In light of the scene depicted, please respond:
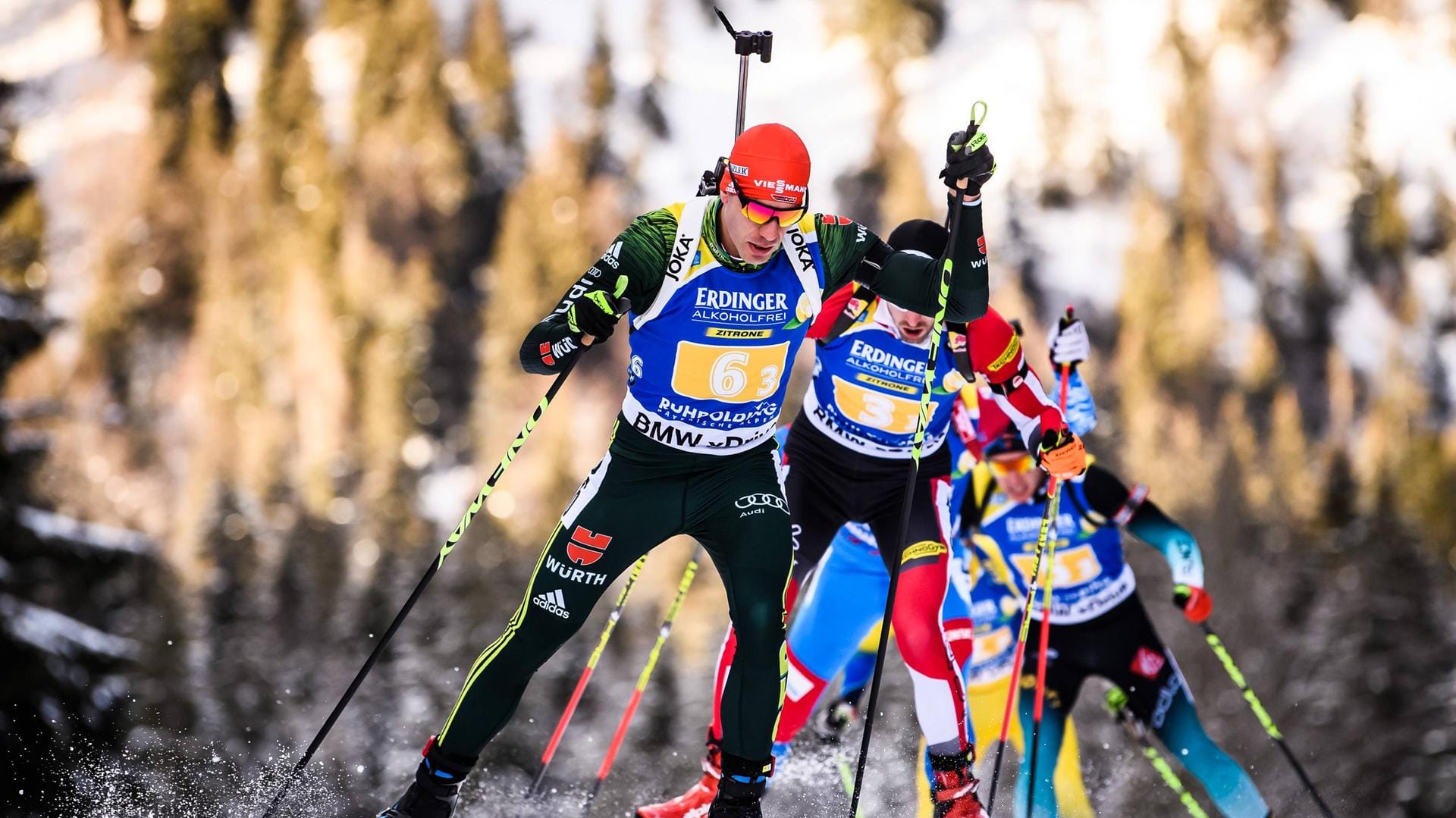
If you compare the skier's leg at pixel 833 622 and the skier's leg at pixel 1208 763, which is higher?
the skier's leg at pixel 833 622

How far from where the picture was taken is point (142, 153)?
242 ft

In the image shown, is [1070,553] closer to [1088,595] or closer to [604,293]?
[1088,595]

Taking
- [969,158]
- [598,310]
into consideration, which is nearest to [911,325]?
[969,158]

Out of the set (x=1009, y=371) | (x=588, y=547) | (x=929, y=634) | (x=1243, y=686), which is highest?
(x=1009, y=371)

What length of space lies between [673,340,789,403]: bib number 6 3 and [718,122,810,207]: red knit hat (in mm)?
590

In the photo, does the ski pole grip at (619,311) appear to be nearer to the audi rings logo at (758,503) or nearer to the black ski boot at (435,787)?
the audi rings logo at (758,503)

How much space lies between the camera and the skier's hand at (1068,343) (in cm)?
761

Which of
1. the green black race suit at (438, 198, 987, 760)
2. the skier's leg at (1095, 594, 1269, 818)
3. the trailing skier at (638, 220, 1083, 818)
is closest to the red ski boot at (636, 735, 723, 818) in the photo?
the trailing skier at (638, 220, 1083, 818)

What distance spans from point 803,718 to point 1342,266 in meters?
76.4

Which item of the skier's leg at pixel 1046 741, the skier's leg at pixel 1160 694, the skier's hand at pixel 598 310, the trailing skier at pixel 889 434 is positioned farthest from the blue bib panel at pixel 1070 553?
the skier's hand at pixel 598 310

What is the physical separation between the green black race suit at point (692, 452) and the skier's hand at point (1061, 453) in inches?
44.7

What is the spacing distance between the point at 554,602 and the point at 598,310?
1086 millimetres

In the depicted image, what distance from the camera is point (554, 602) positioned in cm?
539

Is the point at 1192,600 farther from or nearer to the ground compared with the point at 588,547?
nearer to the ground
